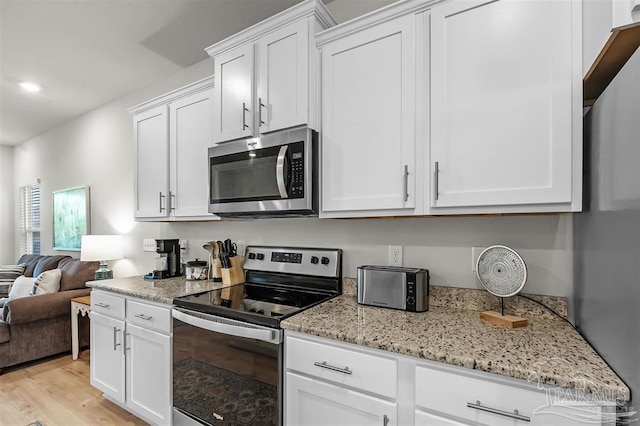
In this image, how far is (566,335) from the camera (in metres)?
1.20

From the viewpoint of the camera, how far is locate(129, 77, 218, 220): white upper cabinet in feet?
7.55

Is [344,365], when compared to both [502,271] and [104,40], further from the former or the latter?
[104,40]

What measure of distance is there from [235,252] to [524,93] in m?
1.95

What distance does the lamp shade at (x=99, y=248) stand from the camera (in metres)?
3.35

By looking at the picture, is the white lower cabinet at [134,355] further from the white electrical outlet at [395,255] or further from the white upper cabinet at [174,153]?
the white electrical outlet at [395,255]

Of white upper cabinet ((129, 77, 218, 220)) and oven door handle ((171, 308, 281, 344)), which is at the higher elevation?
white upper cabinet ((129, 77, 218, 220))

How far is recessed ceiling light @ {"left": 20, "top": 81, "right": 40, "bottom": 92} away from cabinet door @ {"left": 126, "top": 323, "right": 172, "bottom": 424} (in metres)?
3.00

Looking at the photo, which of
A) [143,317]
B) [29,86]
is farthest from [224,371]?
[29,86]

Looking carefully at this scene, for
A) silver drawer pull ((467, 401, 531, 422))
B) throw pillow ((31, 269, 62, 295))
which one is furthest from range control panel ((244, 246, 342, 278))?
throw pillow ((31, 269, 62, 295))

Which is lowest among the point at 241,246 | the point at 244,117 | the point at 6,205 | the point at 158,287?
the point at 158,287

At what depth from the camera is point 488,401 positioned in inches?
38.9

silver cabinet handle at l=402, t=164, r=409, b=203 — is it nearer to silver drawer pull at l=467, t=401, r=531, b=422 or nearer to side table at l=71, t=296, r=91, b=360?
silver drawer pull at l=467, t=401, r=531, b=422

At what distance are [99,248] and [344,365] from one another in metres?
3.17

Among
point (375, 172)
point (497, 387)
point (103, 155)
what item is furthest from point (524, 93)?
point (103, 155)
